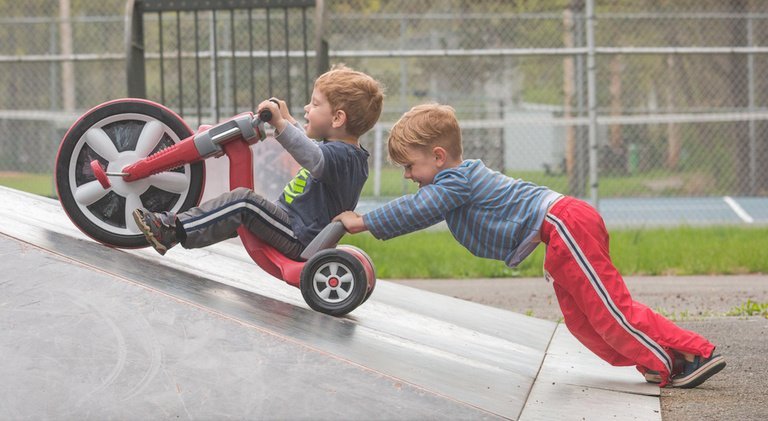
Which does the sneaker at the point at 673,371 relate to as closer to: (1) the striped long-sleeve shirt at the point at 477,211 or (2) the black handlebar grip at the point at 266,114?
(1) the striped long-sleeve shirt at the point at 477,211

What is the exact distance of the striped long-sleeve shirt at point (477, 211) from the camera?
3783mm

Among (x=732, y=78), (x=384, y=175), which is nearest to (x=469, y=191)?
(x=384, y=175)

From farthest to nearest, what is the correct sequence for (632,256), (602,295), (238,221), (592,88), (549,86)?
(549,86), (592,88), (632,256), (238,221), (602,295)

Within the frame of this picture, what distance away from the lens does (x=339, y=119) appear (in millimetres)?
4113

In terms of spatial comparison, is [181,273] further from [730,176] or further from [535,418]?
[730,176]

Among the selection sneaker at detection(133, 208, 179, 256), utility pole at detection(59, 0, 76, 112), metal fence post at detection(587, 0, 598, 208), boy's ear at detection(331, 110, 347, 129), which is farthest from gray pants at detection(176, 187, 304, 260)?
utility pole at detection(59, 0, 76, 112)

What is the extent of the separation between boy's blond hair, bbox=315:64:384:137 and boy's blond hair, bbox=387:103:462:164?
0.85ft

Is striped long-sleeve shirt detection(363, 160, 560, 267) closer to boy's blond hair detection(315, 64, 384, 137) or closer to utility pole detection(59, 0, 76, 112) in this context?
boy's blond hair detection(315, 64, 384, 137)

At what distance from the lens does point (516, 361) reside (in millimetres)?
3973

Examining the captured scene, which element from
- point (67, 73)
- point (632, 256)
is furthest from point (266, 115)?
point (67, 73)

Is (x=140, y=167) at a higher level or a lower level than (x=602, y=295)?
higher

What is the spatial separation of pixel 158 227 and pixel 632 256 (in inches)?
224

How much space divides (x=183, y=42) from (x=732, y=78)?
8078mm

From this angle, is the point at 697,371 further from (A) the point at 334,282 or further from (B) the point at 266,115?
(B) the point at 266,115
